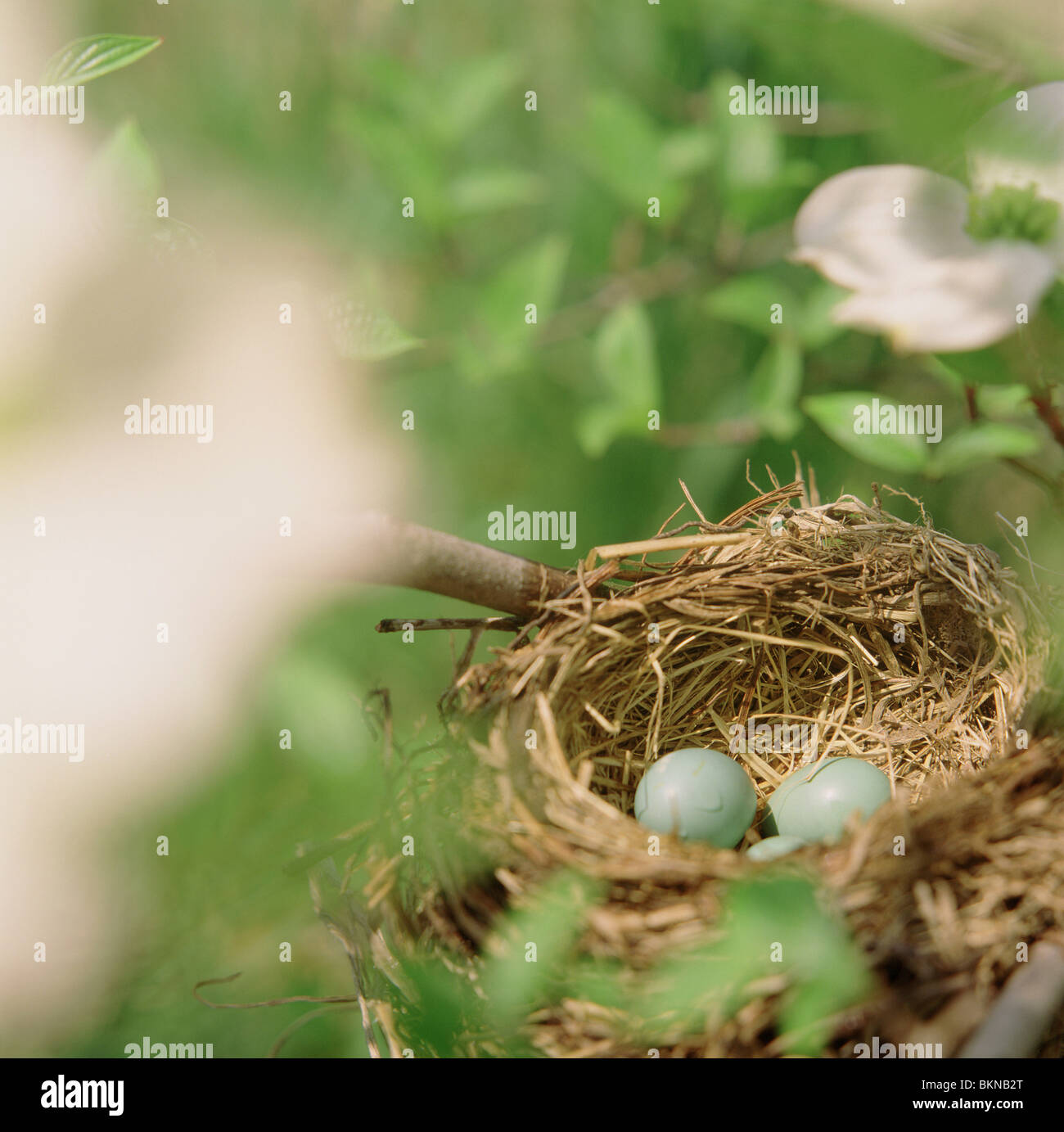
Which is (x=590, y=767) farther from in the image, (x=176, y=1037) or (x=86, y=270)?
(x=86, y=270)

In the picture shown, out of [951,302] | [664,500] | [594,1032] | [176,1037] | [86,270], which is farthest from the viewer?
[664,500]

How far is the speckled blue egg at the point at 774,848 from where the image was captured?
70 centimetres

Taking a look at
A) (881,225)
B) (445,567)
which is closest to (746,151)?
(881,225)

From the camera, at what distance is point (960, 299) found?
481 mm

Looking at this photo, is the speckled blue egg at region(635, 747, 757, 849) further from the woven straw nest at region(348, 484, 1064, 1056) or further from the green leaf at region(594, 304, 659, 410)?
the green leaf at region(594, 304, 659, 410)

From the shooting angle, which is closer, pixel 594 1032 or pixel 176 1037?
pixel 594 1032

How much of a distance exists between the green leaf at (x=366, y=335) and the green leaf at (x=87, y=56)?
0.71 feet

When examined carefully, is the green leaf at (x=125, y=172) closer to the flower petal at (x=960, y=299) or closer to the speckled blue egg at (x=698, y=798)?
the flower petal at (x=960, y=299)

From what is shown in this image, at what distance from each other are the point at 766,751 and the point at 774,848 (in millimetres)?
224

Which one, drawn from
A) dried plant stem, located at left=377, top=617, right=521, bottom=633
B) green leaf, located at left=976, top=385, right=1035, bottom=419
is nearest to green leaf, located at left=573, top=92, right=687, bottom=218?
green leaf, located at left=976, top=385, right=1035, bottom=419

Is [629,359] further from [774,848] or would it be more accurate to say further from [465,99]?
[774,848]

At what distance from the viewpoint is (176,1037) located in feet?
2.85

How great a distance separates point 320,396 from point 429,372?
0.46 feet

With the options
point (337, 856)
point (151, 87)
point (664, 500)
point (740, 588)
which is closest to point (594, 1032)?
point (337, 856)
